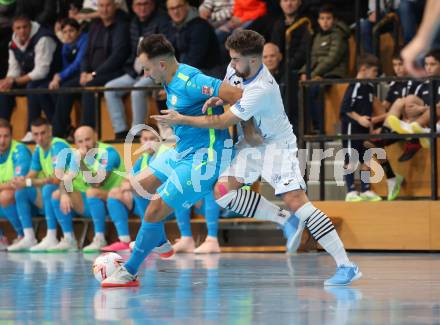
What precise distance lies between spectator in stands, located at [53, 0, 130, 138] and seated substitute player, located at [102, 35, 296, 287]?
5.74 meters

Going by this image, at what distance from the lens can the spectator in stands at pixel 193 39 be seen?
12.5 metres

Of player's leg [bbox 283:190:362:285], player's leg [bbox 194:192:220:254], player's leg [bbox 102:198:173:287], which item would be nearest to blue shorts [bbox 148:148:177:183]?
player's leg [bbox 102:198:173:287]

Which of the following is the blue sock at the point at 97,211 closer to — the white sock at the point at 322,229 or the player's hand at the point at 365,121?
the player's hand at the point at 365,121

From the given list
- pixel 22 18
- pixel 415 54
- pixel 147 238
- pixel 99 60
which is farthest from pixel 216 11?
pixel 415 54

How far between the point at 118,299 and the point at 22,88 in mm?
7977

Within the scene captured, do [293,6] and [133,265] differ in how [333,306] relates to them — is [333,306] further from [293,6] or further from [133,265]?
[293,6]

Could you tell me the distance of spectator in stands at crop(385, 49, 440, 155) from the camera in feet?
36.1

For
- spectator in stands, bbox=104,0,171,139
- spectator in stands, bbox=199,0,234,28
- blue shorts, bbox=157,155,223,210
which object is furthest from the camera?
spectator in stands, bbox=199,0,234,28

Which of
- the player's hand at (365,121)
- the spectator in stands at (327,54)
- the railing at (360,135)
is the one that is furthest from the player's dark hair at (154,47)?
the spectator in stands at (327,54)

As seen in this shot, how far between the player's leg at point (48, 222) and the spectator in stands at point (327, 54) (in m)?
3.25

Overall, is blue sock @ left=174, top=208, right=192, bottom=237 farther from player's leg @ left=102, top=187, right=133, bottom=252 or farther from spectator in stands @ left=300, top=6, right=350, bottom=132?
spectator in stands @ left=300, top=6, right=350, bottom=132

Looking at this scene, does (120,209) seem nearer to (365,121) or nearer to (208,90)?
(365,121)

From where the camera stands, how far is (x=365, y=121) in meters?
11.3

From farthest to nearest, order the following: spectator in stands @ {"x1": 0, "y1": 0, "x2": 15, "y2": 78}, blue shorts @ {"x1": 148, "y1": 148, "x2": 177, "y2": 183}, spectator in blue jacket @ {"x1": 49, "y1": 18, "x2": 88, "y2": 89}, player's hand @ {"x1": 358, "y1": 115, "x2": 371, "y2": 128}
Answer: spectator in stands @ {"x1": 0, "y1": 0, "x2": 15, "y2": 78}
spectator in blue jacket @ {"x1": 49, "y1": 18, "x2": 88, "y2": 89}
player's hand @ {"x1": 358, "y1": 115, "x2": 371, "y2": 128}
blue shorts @ {"x1": 148, "y1": 148, "x2": 177, "y2": 183}
